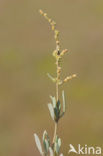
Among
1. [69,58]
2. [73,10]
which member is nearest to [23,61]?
→ [69,58]

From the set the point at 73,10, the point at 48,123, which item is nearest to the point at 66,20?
the point at 73,10

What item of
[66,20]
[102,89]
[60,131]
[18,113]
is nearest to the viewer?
[60,131]

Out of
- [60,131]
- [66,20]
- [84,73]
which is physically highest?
[66,20]

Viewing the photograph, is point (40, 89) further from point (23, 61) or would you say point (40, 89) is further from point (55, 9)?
point (55, 9)

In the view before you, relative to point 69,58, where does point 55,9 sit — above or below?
above

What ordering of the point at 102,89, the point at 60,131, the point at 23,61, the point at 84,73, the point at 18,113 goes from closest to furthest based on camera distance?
1. the point at 60,131
2. the point at 18,113
3. the point at 102,89
4. the point at 84,73
5. the point at 23,61

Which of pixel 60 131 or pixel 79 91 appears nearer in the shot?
pixel 60 131
